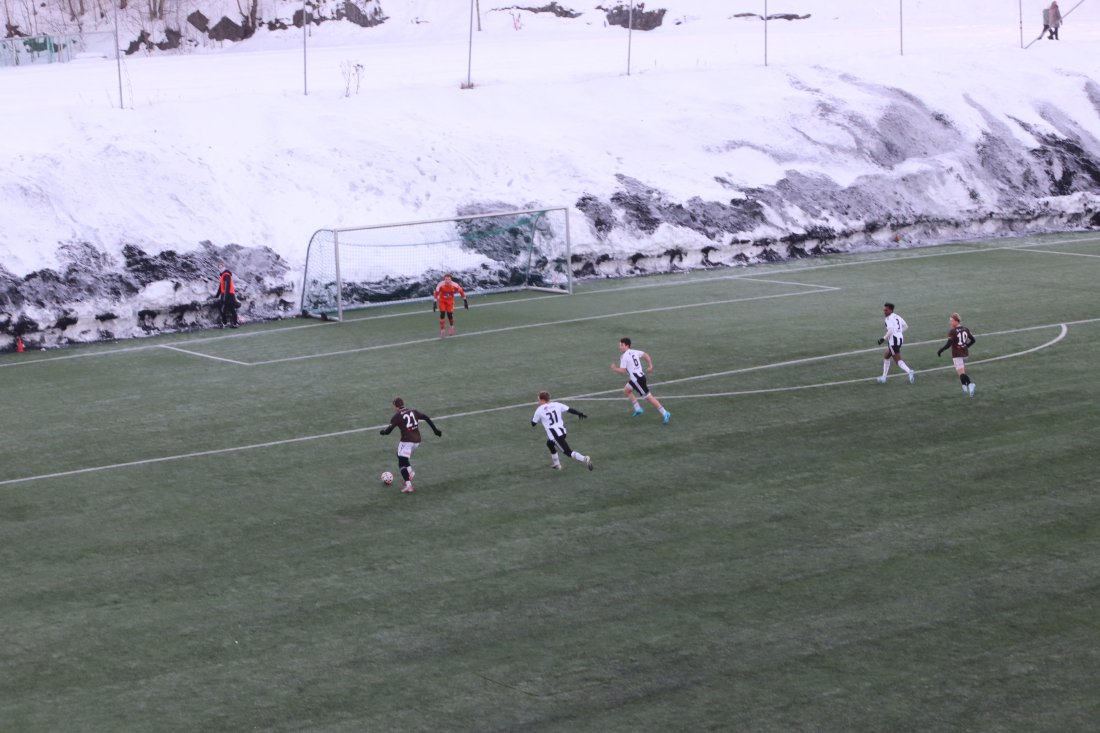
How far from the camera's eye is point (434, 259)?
4044cm

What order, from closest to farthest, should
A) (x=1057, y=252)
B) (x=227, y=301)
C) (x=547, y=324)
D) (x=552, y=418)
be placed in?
(x=552, y=418) < (x=547, y=324) < (x=227, y=301) < (x=1057, y=252)

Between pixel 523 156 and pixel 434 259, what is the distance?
711cm

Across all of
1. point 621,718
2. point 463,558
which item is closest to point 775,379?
point 463,558

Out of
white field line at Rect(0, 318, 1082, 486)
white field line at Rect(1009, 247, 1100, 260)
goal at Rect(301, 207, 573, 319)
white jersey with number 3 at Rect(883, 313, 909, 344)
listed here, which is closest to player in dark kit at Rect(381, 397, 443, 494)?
white field line at Rect(0, 318, 1082, 486)

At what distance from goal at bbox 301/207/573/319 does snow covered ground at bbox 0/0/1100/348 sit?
78cm

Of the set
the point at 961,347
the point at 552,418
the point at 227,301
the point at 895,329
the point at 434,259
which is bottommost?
the point at 552,418

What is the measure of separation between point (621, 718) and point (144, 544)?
810cm

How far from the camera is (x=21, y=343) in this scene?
33.5 metres

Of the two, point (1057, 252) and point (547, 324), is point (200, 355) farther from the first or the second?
point (1057, 252)

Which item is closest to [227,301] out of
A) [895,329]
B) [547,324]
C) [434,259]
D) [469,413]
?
[434,259]

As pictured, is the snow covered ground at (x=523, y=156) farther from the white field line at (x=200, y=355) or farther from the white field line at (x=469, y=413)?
the white field line at (x=469, y=413)

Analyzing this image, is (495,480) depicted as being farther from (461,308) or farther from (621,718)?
(461,308)

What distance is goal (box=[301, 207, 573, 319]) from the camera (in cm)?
3831

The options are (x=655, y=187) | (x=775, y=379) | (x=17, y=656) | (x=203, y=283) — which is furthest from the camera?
(x=655, y=187)
